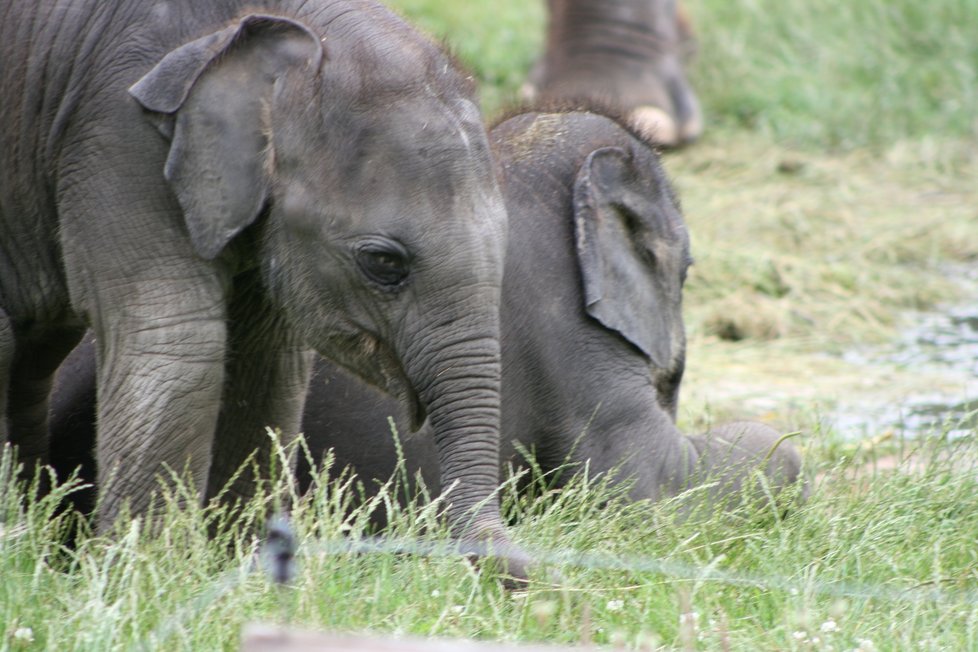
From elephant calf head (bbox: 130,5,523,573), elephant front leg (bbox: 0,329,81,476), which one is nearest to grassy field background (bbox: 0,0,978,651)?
elephant front leg (bbox: 0,329,81,476)

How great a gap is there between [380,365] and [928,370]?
377cm

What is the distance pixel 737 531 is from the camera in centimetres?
457

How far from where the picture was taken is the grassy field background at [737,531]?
3.69 meters

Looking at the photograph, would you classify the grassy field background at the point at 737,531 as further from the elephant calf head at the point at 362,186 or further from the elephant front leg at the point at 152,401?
the elephant calf head at the point at 362,186

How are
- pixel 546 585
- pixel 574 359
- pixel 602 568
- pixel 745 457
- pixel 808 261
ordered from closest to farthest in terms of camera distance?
pixel 546 585 → pixel 602 568 → pixel 574 359 → pixel 745 457 → pixel 808 261

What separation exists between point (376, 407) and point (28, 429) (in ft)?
3.32

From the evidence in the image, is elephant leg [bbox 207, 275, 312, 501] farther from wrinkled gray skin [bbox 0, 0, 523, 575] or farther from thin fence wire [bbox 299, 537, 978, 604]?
thin fence wire [bbox 299, 537, 978, 604]

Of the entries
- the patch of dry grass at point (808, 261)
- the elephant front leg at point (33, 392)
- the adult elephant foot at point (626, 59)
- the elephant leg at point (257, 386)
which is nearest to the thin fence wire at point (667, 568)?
the elephant leg at point (257, 386)

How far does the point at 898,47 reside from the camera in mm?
12430

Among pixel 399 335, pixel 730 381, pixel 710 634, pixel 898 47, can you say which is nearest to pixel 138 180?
pixel 399 335

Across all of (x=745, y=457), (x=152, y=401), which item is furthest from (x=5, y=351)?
(x=745, y=457)

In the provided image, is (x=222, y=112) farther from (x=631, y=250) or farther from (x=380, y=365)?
(x=631, y=250)

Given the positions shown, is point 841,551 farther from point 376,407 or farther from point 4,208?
point 4,208

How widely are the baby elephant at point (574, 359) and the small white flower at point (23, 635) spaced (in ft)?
5.21
